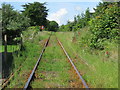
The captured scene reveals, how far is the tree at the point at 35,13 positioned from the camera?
67.5 metres

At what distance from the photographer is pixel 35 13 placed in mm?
69625

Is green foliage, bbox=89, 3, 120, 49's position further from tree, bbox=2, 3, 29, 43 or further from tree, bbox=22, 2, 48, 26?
tree, bbox=22, 2, 48, 26

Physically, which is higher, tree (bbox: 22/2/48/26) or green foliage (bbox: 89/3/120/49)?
tree (bbox: 22/2/48/26)

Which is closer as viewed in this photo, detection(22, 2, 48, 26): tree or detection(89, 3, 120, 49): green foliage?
detection(89, 3, 120, 49): green foliage

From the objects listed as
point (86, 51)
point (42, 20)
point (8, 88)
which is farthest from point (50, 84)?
point (42, 20)

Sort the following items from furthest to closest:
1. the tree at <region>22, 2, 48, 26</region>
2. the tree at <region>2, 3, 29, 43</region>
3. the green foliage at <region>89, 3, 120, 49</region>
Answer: the tree at <region>22, 2, 48, 26</region> < the green foliage at <region>89, 3, 120, 49</region> < the tree at <region>2, 3, 29, 43</region>

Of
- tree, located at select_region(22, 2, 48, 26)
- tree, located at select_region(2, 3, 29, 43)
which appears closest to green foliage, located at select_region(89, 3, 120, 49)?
tree, located at select_region(2, 3, 29, 43)

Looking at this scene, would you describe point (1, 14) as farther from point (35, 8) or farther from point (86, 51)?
point (35, 8)

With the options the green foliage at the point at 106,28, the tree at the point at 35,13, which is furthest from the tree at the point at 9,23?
the tree at the point at 35,13

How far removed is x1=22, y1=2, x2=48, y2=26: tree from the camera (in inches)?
2659

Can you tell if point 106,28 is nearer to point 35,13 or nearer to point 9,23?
point 9,23

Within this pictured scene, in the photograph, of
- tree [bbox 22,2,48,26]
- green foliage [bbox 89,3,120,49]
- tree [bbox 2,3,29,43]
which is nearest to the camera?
tree [bbox 2,3,29,43]

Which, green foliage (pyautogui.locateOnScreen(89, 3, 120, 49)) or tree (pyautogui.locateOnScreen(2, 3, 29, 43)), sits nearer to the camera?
tree (pyautogui.locateOnScreen(2, 3, 29, 43))

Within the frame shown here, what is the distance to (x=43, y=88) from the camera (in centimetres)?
622
